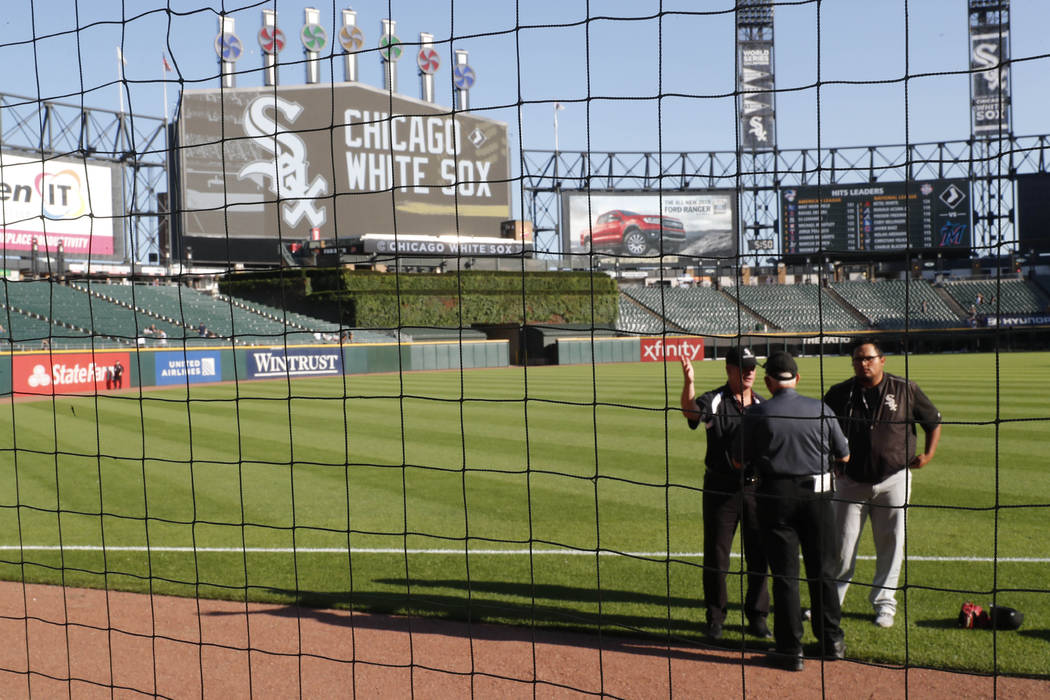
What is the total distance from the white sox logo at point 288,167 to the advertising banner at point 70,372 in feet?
58.2

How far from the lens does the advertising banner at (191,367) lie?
26844 mm

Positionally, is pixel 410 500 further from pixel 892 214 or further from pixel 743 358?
pixel 892 214

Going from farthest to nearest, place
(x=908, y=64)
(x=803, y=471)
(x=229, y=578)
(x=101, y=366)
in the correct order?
(x=101, y=366) → (x=229, y=578) → (x=803, y=471) → (x=908, y=64)

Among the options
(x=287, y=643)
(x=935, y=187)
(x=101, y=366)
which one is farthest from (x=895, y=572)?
(x=935, y=187)

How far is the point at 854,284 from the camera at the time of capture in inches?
2249

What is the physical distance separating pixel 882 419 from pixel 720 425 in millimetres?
938

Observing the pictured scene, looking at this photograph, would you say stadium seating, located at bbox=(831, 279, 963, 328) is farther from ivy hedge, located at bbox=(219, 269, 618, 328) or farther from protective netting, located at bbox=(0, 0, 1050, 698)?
protective netting, located at bbox=(0, 0, 1050, 698)

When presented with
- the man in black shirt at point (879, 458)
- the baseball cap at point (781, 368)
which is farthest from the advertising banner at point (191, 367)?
the baseball cap at point (781, 368)

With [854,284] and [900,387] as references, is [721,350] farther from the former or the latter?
[900,387]

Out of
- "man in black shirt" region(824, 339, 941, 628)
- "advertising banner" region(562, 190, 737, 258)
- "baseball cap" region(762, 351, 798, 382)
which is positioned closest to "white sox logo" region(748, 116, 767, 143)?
"advertising banner" region(562, 190, 737, 258)

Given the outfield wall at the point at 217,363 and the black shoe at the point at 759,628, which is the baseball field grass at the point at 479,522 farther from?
the outfield wall at the point at 217,363

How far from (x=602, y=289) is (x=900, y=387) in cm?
4226

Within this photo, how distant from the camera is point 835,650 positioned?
5.04 metres

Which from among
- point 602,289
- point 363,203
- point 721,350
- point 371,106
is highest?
point 371,106
